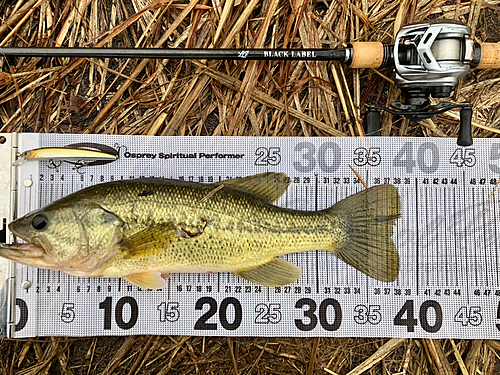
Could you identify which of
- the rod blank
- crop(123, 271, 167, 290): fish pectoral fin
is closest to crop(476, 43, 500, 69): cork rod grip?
the rod blank

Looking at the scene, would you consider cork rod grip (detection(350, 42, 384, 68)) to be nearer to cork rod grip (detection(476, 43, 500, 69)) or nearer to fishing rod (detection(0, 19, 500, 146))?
fishing rod (detection(0, 19, 500, 146))

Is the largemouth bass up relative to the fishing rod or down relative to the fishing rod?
down

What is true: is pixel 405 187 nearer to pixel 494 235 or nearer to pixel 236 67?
pixel 494 235

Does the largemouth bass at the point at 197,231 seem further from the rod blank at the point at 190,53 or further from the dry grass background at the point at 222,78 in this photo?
the rod blank at the point at 190,53

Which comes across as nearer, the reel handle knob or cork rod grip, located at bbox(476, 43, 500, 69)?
cork rod grip, located at bbox(476, 43, 500, 69)

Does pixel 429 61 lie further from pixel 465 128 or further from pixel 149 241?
pixel 149 241

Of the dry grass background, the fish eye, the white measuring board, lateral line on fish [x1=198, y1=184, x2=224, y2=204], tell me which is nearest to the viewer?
the fish eye
